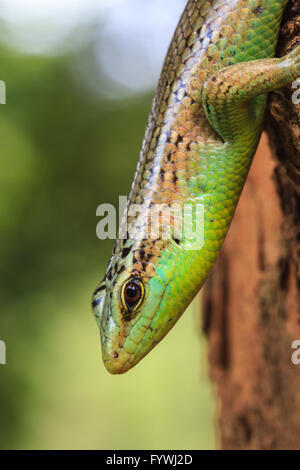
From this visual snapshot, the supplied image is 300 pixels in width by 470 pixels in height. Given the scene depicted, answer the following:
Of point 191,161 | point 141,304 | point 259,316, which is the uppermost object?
point 191,161

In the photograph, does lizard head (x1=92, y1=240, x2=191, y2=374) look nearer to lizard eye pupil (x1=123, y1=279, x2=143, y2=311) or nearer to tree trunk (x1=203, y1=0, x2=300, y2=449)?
lizard eye pupil (x1=123, y1=279, x2=143, y2=311)

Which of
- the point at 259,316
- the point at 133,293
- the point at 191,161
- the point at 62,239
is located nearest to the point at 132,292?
the point at 133,293

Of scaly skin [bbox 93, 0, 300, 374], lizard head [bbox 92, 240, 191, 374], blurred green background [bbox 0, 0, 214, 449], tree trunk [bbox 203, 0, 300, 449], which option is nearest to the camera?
scaly skin [bbox 93, 0, 300, 374]

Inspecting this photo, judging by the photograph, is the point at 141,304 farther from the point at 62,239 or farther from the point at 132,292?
the point at 62,239

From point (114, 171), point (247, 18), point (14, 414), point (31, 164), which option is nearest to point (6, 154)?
point (31, 164)

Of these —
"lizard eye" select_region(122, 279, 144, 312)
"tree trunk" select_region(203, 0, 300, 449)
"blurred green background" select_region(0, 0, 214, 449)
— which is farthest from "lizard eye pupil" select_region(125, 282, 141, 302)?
"blurred green background" select_region(0, 0, 214, 449)

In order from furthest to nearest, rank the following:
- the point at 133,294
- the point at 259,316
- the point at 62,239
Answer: the point at 62,239, the point at 259,316, the point at 133,294

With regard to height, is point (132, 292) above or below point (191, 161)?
below

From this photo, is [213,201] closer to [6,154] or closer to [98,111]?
[6,154]

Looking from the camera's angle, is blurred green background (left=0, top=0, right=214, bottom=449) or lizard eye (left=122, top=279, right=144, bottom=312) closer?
lizard eye (left=122, top=279, right=144, bottom=312)
